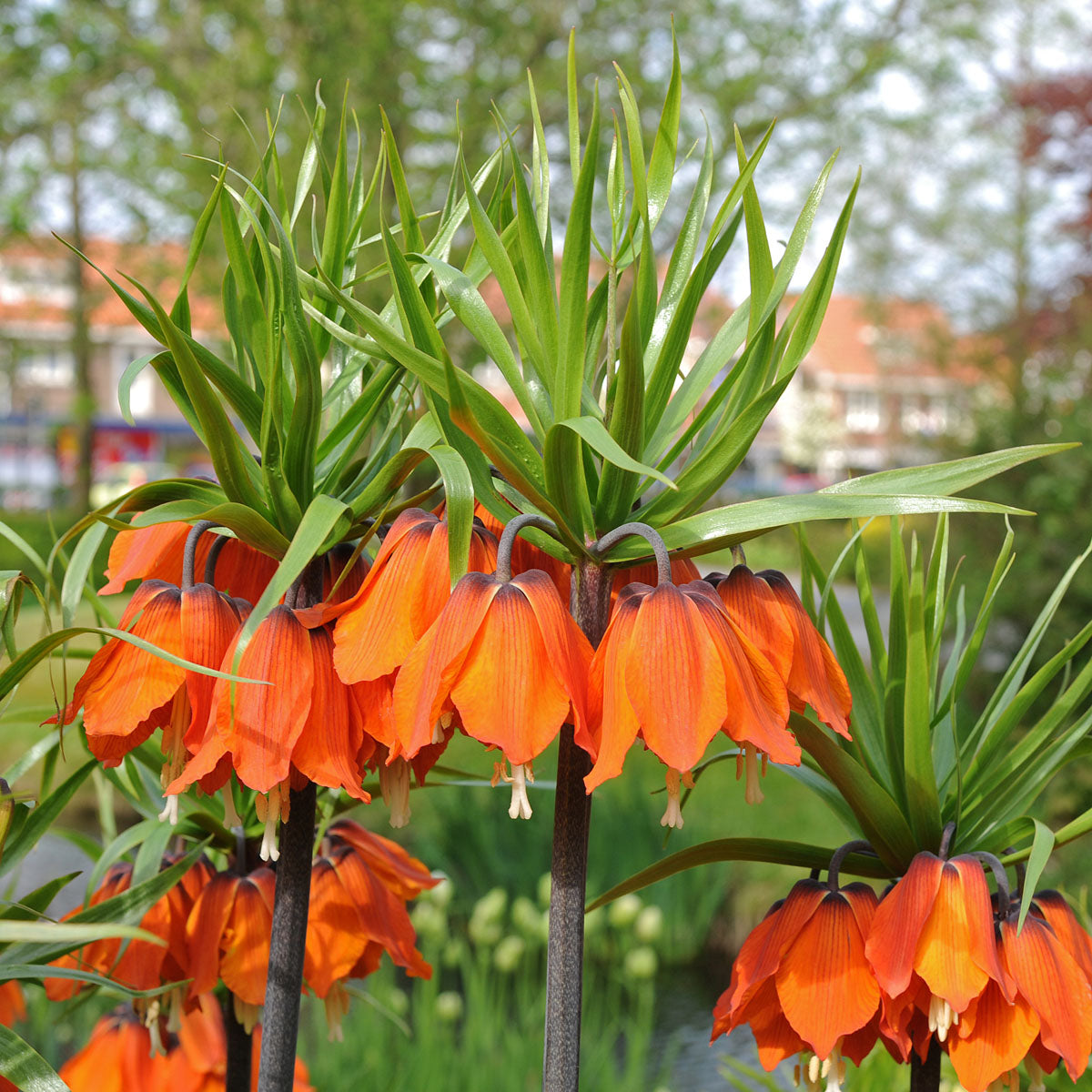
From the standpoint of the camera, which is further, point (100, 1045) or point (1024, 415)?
point (1024, 415)

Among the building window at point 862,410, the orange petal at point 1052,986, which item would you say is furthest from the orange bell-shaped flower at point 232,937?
the building window at point 862,410

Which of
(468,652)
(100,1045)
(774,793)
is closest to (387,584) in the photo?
(468,652)

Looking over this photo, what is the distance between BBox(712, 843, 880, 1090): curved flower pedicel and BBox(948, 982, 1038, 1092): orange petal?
7 centimetres

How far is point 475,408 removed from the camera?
0.85 m

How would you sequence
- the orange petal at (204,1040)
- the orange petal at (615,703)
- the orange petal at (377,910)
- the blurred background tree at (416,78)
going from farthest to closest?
the blurred background tree at (416,78) < the orange petal at (204,1040) < the orange petal at (377,910) < the orange petal at (615,703)

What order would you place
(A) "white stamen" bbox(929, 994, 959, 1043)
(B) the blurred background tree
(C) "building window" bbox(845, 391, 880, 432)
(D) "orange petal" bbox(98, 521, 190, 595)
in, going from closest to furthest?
(A) "white stamen" bbox(929, 994, 959, 1043) → (D) "orange petal" bbox(98, 521, 190, 595) → (B) the blurred background tree → (C) "building window" bbox(845, 391, 880, 432)

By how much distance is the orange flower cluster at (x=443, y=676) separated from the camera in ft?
2.57

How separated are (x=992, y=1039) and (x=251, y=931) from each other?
0.63 meters

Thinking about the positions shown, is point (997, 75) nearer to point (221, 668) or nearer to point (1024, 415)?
point (1024, 415)

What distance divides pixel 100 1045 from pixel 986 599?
982mm

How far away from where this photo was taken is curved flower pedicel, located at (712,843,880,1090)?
2.96 feet

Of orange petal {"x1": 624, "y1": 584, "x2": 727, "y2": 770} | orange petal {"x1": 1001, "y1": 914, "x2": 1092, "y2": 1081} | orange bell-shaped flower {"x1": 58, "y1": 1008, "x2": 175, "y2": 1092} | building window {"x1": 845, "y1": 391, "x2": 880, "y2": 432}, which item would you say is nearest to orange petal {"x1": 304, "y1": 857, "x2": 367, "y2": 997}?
orange bell-shaped flower {"x1": 58, "y1": 1008, "x2": 175, "y2": 1092}

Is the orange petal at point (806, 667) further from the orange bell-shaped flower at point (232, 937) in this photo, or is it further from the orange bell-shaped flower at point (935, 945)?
the orange bell-shaped flower at point (232, 937)

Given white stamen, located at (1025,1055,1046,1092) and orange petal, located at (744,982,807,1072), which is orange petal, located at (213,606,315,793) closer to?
orange petal, located at (744,982,807,1072)
